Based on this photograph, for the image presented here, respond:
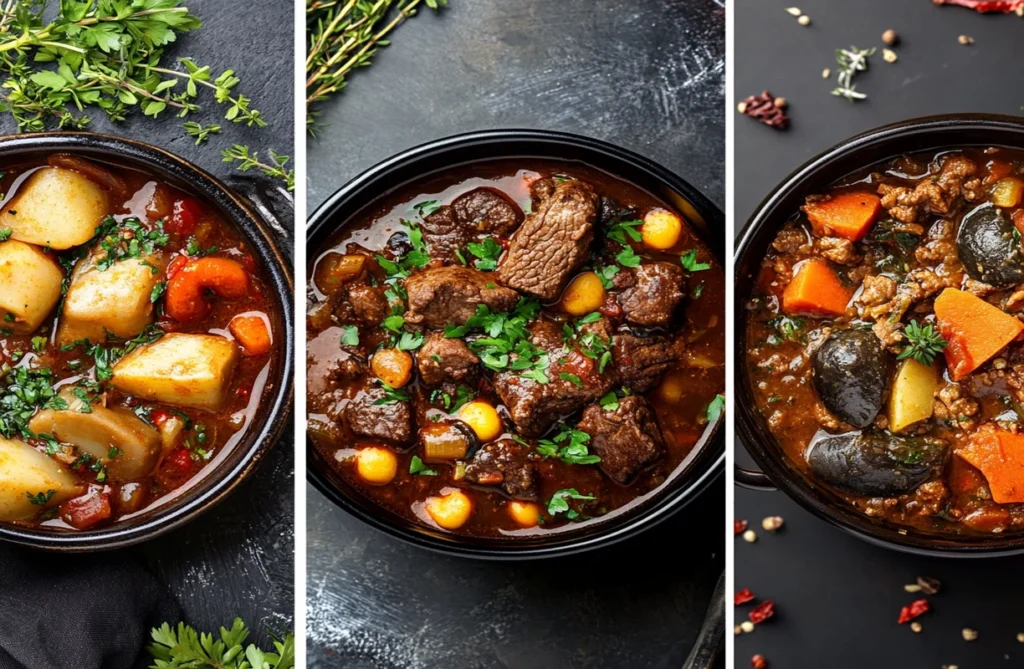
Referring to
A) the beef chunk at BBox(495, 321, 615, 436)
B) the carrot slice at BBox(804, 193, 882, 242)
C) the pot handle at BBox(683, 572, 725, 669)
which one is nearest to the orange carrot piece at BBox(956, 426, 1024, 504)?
the carrot slice at BBox(804, 193, 882, 242)

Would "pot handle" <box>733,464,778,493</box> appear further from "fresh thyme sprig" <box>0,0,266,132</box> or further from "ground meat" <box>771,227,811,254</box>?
"fresh thyme sprig" <box>0,0,266,132</box>

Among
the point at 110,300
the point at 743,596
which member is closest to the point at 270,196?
the point at 110,300

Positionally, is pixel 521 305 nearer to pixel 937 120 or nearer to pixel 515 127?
pixel 515 127

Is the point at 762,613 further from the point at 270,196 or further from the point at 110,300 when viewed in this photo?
the point at 110,300

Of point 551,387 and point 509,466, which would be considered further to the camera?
point 509,466

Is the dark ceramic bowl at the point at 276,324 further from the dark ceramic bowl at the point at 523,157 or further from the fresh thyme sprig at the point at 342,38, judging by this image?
the fresh thyme sprig at the point at 342,38

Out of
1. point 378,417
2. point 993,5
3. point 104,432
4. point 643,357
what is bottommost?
point 104,432
